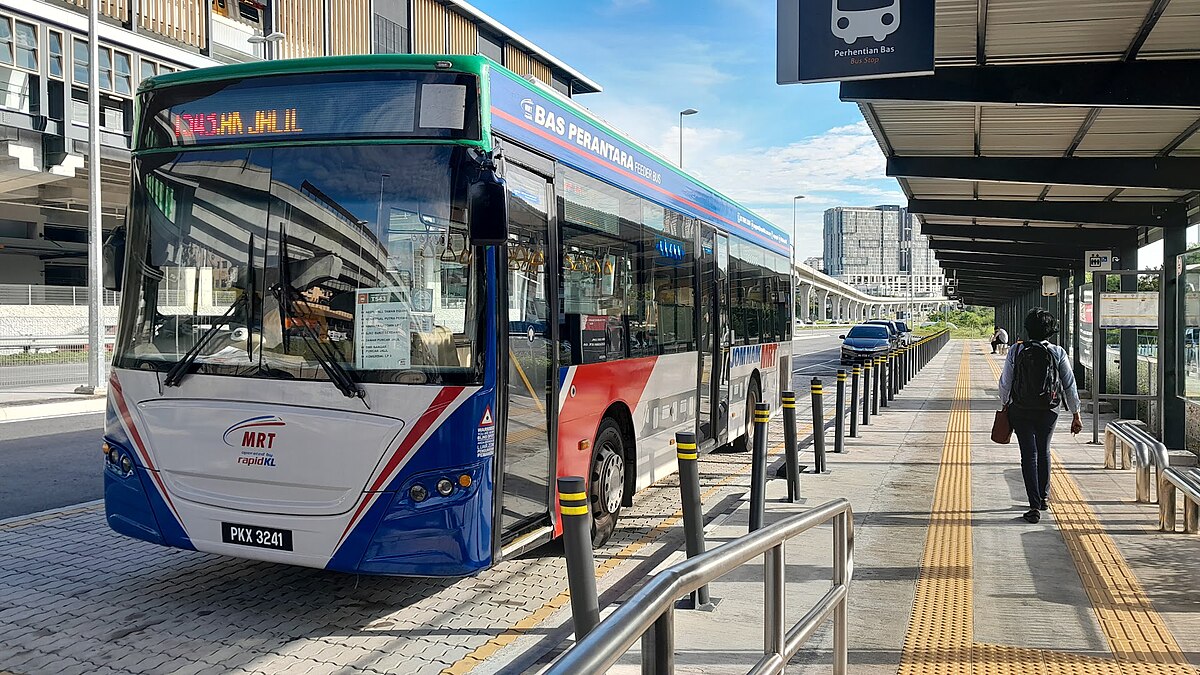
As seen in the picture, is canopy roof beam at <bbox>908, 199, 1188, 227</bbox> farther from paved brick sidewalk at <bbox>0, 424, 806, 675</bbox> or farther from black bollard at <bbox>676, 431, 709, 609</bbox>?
black bollard at <bbox>676, 431, 709, 609</bbox>

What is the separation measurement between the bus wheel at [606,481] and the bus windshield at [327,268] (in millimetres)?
2172

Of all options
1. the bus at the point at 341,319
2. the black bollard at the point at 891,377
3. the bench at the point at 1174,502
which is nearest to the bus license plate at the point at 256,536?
the bus at the point at 341,319

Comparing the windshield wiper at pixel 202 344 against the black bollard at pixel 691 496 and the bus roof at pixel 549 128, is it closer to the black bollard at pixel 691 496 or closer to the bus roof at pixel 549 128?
the bus roof at pixel 549 128

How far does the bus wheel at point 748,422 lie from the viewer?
1220cm

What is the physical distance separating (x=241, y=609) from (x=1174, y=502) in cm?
737

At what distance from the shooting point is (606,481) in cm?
728

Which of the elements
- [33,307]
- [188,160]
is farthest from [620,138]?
[33,307]

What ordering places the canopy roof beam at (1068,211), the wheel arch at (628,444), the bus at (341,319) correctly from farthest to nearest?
the canopy roof beam at (1068,211) → the wheel arch at (628,444) → the bus at (341,319)

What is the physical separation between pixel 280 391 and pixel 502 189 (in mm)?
1737

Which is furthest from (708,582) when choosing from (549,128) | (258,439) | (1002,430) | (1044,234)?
(1044,234)

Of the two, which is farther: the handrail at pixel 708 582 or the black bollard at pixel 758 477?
the black bollard at pixel 758 477

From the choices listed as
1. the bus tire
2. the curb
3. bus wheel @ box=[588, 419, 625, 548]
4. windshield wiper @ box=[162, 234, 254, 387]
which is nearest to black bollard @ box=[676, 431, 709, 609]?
bus wheel @ box=[588, 419, 625, 548]

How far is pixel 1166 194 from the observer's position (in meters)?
12.6

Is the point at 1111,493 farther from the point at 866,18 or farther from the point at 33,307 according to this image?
the point at 33,307
